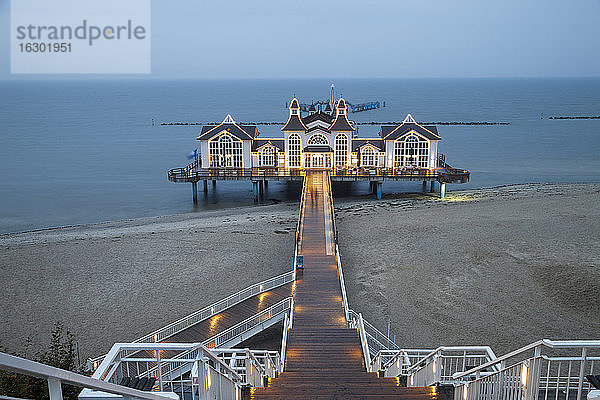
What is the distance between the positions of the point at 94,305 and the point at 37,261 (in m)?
6.80

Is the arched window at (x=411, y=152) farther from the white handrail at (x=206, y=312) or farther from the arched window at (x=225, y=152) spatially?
the white handrail at (x=206, y=312)

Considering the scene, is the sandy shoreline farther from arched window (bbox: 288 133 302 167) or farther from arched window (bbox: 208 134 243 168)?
arched window (bbox: 288 133 302 167)

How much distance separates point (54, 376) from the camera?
8.24 feet

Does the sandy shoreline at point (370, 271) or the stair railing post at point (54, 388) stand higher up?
the stair railing post at point (54, 388)

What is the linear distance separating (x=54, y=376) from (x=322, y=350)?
31.9 feet

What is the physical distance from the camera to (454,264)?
22469 millimetres

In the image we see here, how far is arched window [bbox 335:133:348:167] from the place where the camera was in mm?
41000

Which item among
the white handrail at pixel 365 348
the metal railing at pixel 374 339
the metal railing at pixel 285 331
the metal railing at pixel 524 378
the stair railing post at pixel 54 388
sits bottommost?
the metal railing at pixel 374 339

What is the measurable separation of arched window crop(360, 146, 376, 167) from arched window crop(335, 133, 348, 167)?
4.12 feet

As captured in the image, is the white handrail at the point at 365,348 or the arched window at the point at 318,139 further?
the arched window at the point at 318,139

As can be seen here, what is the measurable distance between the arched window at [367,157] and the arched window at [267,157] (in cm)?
684

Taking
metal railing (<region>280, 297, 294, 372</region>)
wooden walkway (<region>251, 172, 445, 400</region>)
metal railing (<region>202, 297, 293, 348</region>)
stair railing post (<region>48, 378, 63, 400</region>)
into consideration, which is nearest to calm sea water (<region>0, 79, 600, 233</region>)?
wooden walkway (<region>251, 172, 445, 400</region>)

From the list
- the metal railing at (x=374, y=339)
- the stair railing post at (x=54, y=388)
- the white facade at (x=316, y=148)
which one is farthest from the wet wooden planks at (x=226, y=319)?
the white facade at (x=316, y=148)

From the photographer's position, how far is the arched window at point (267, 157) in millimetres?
41594
